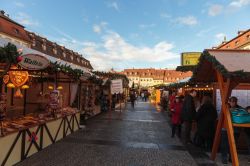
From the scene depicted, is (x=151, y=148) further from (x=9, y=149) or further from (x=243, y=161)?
(x=9, y=149)

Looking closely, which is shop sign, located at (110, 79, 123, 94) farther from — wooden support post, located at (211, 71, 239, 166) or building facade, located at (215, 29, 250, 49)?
building facade, located at (215, 29, 250, 49)

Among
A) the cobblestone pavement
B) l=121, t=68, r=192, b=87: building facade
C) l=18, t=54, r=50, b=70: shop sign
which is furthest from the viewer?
l=121, t=68, r=192, b=87: building facade

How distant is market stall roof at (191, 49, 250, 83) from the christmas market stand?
12.7 feet

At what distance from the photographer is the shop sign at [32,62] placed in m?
6.29

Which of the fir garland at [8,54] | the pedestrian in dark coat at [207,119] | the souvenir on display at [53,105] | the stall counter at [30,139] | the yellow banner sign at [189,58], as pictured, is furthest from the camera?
the yellow banner sign at [189,58]

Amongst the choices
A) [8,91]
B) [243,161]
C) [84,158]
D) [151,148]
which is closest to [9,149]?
[84,158]

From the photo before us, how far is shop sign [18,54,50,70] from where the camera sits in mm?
6293

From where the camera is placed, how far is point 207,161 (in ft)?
24.0

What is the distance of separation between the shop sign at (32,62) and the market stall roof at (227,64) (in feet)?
12.6

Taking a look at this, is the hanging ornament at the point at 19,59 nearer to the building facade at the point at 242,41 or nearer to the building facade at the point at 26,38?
the building facade at the point at 26,38

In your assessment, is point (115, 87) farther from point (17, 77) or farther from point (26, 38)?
point (26, 38)

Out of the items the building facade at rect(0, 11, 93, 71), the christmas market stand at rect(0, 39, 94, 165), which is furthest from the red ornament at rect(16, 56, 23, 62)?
the building facade at rect(0, 11, 93, 71)

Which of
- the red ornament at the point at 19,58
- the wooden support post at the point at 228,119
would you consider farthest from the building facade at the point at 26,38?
the wooden support post at the point at 228,119

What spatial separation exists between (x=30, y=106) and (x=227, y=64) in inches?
404
